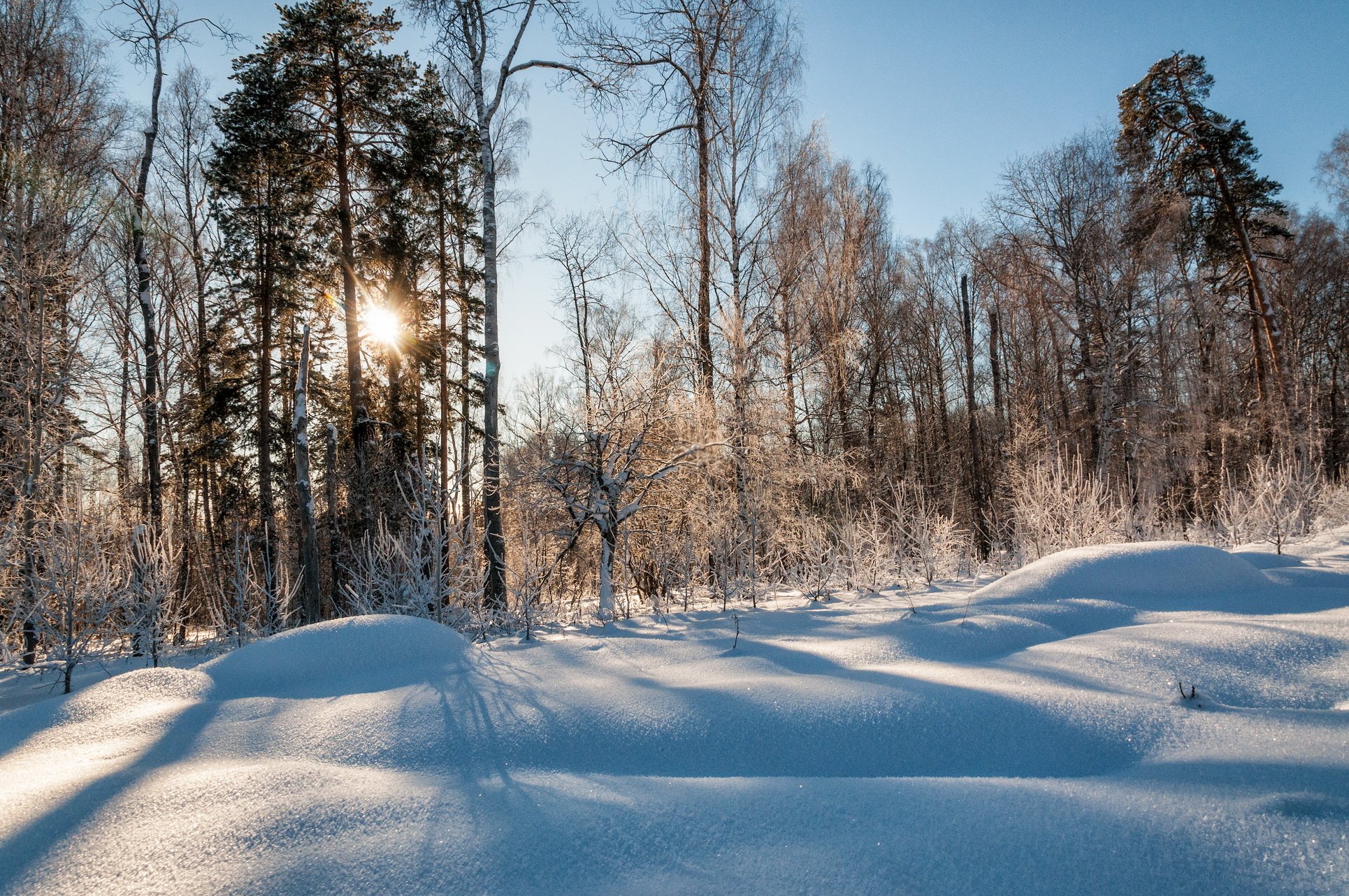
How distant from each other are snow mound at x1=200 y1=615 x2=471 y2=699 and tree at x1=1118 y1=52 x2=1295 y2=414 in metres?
18.1

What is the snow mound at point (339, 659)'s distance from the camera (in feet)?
12.6

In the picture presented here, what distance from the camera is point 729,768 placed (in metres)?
2.35

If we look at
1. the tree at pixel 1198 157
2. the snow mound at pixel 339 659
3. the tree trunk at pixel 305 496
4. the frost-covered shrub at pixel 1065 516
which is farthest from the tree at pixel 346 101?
the tree at pixel 1198 157

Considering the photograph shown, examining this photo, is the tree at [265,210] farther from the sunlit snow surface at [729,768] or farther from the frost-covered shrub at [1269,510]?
the frost-covered shrub at [1269,510]

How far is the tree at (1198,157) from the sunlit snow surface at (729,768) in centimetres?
1493

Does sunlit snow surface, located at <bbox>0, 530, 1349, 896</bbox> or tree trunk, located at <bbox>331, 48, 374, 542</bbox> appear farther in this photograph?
tree trunk, located at <bbox>331, 48, 374, 542</bbox>

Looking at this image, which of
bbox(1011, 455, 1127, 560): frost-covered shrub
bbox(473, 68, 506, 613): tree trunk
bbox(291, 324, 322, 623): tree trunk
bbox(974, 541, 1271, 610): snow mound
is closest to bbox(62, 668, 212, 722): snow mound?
bbox(473, 68, 506, 613): tree trunk

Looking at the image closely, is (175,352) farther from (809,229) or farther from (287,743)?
(287,743)

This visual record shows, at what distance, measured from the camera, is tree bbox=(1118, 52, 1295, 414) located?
1448cm

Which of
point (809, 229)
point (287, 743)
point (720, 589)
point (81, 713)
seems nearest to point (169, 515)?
point (81, 713)

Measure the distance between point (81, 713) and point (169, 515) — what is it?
351 cm

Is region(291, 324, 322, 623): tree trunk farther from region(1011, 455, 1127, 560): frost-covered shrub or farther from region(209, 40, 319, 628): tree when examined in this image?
region(1011, 455, 1127, 560): frost-covered shrub

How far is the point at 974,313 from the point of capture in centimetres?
2241

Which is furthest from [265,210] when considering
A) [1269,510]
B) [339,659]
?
[1269,510]
